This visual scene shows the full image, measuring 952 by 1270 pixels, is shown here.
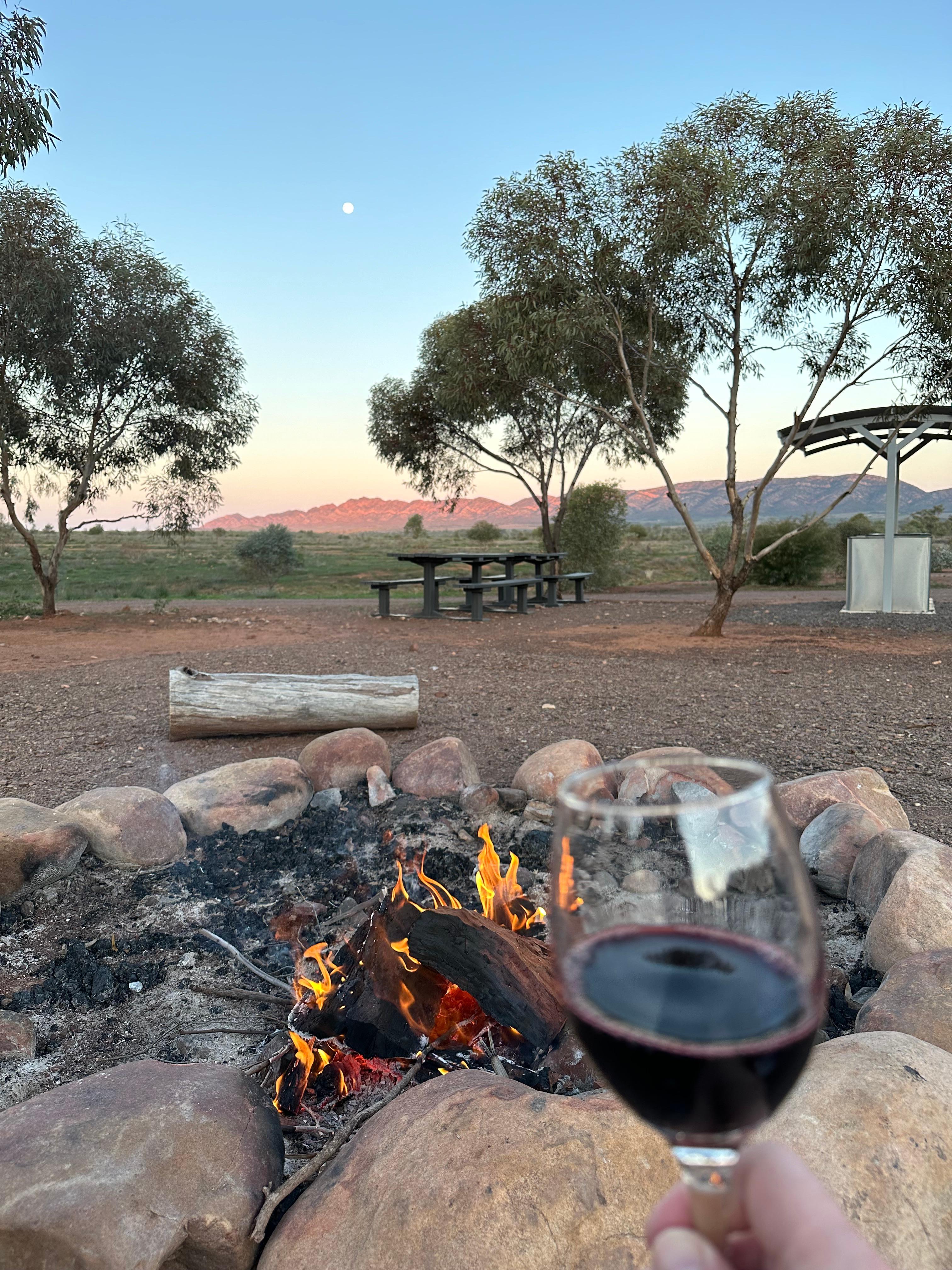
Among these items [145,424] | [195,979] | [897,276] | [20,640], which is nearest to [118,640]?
[20,640]

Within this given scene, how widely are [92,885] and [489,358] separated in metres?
13.4

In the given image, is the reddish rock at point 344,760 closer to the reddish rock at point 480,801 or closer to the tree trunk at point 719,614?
the reddish rock at point 480,801

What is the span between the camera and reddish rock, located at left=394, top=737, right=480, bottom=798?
14.1ft

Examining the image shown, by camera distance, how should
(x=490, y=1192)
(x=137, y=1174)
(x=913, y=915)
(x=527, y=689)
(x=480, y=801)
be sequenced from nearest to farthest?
(x=490, y=1192), (x=137, y=1174), (x=913, y=915), (x=480, y=801), (x=527, y=689)

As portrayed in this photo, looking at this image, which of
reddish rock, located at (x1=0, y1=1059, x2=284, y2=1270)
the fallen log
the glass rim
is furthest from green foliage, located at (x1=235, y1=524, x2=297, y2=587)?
the glass rim

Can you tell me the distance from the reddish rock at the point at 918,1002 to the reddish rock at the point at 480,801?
2192 mm

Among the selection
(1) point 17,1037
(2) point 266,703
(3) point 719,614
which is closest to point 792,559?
(3) point 719,614

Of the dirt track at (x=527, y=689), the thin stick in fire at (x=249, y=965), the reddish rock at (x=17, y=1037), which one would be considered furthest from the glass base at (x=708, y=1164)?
the dirt track at (x=527, y=689)

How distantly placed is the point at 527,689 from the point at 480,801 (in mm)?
3552

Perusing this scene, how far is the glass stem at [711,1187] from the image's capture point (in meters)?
0.63

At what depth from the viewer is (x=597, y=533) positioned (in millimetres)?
22453

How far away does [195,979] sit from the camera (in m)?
2.75

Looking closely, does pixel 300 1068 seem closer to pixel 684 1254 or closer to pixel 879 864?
pixel 684 1254

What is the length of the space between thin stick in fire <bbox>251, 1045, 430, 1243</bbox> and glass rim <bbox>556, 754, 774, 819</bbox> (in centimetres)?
136
